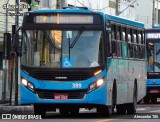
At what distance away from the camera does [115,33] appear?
71.3ft

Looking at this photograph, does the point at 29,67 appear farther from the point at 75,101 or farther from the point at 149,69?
the point at 149,69

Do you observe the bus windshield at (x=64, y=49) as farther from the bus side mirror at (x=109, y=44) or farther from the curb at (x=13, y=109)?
the curb at (x=13, y=109)

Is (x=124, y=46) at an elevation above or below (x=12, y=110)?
above

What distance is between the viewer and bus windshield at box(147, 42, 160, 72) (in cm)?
3512

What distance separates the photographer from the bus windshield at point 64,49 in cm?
1989

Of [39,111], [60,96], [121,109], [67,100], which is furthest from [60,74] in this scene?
[121,109]

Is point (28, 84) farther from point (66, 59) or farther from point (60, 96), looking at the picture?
point (66, 59)

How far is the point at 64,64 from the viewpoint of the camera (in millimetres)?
19906

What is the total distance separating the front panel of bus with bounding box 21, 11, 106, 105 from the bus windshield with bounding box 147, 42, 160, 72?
15.2 m

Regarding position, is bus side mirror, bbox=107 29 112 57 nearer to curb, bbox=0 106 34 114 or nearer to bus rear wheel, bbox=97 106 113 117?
bus rear wheel, bbox=97 106 113 117

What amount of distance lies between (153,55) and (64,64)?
1583 centimetres

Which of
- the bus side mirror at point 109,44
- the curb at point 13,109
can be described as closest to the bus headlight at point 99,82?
the bus side mirror at point 109,44

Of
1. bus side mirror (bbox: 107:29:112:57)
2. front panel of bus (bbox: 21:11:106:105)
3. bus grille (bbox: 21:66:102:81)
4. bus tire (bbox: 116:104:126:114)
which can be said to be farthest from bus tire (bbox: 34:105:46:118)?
bus tire (bbox: 116:104:126:114)

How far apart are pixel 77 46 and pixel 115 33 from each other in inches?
86.9
